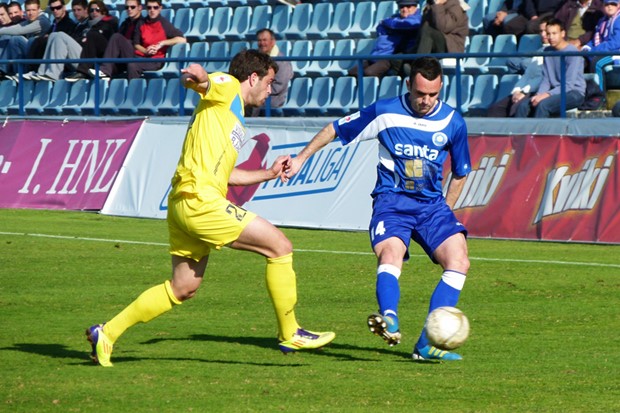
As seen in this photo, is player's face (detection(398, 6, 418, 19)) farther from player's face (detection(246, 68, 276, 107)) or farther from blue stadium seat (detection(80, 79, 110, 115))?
player's face (detection(246, 68, 276, 107))

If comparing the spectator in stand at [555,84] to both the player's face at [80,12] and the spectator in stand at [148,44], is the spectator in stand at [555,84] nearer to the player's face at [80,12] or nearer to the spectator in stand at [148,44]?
the spectator in stand at [148,44]

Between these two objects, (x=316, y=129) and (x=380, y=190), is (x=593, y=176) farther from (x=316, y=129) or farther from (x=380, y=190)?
(x=380, y=190)

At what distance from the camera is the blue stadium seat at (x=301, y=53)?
21.6 metres

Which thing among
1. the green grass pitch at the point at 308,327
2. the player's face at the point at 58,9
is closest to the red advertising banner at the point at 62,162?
the green grass pitch at the point at 308,327

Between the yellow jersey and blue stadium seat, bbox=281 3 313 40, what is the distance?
14.9 meters

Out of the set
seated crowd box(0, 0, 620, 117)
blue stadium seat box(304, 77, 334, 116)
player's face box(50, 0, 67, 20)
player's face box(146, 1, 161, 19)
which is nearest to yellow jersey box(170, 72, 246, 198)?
seated crowd box(0, 0, 620, 117)

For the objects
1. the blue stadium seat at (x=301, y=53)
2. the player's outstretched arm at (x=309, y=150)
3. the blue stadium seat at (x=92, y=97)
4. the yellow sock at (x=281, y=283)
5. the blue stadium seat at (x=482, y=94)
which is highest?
the player's outstretched arm at (x=309, y=150)

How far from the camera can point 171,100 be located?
73.0 feet

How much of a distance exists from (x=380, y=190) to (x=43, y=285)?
4.63 m

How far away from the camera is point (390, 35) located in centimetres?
1991

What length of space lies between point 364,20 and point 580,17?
16.4ft

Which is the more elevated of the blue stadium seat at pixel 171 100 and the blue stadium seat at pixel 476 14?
the blue stadium seat at pixel 476 14

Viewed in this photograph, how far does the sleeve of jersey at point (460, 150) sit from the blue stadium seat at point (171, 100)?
13.3m

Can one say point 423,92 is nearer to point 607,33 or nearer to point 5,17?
point 607,33
